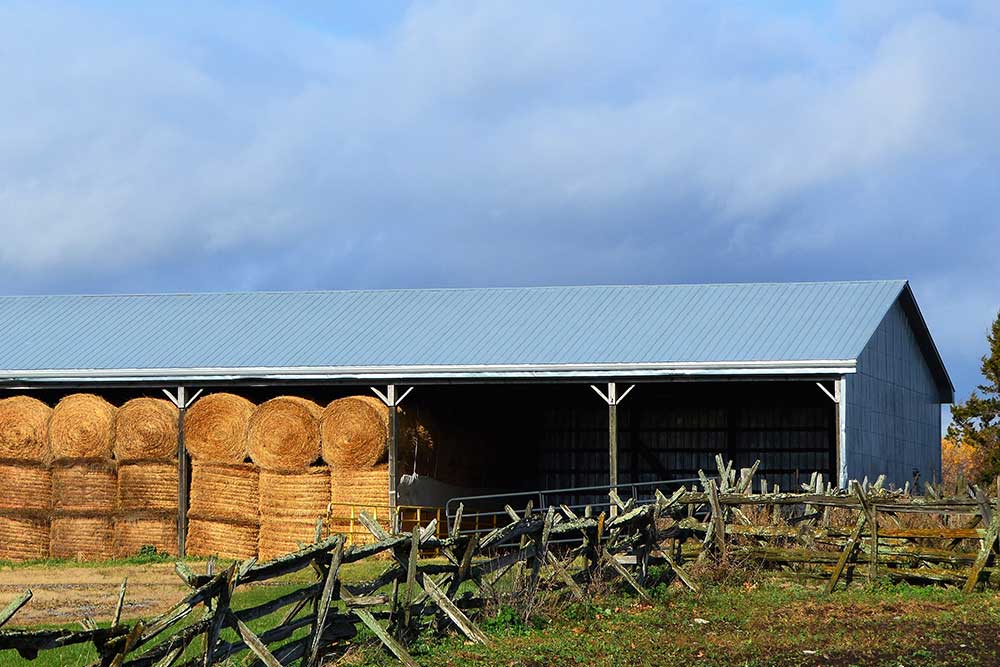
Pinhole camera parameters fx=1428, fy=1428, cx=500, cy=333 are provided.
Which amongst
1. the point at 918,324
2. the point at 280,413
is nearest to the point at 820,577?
the point at 280,413

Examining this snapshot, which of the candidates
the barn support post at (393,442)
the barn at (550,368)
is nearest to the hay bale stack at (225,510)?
the barn at (550,368)

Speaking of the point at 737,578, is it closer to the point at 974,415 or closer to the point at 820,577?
the point at 820,577

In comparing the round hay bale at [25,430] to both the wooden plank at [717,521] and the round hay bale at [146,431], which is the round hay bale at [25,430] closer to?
the round hay bale at [146,431]

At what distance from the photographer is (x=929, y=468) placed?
113 ft

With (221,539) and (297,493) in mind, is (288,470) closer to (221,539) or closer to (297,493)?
(297,493)

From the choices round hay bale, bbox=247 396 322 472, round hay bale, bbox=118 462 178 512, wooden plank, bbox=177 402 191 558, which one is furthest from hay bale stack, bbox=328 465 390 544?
round hay bale, bbox=118 462 178 512

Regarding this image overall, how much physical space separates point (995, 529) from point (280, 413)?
13009mm

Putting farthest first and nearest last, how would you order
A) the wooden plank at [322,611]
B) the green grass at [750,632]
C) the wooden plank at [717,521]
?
the wooden plank at [717,521] < the green grass at [750,632] < the wooden plank at [322,611]

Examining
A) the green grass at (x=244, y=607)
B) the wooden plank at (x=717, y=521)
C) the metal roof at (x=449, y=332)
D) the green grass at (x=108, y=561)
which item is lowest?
the green grass at (x=108, y=561)

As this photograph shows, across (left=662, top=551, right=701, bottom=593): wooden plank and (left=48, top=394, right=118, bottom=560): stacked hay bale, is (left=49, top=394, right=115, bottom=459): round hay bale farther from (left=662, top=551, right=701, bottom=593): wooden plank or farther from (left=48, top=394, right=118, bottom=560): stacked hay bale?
(left=662, top=551, right=701, bottom=593): wooden plank

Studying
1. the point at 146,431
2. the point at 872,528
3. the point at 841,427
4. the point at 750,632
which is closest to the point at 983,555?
the point at 872,528

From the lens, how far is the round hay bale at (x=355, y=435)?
25484 mm

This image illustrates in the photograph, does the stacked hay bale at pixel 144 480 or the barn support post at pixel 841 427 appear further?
the stacked hay bale at pixel 144 480

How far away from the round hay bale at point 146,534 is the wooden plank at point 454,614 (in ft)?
44.4
